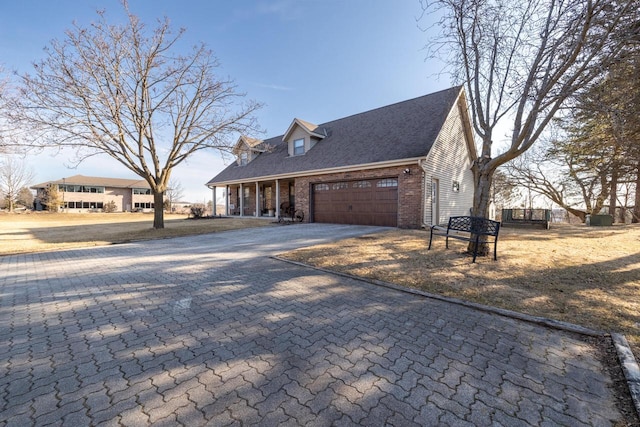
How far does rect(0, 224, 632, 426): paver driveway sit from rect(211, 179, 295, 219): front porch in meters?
14.6

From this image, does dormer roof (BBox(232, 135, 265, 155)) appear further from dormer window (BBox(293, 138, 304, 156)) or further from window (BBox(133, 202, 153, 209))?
window (BBox(133, 202, 153, 209))

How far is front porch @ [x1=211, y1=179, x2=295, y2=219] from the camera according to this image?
19.7 meters

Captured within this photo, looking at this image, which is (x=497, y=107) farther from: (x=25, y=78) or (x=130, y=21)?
(x=25, y=78)

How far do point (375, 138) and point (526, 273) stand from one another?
37.1 ft

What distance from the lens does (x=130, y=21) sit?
12.1 m

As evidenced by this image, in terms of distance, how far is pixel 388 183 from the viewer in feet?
43.3

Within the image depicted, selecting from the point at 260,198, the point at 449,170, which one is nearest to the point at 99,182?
the point at 260,198

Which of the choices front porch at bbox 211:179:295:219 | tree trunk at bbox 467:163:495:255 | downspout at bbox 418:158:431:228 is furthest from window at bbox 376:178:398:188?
front porch at bbox 211:179:295:219

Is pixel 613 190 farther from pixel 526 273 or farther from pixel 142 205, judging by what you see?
pixel 142 205

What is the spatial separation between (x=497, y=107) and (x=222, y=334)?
877cm

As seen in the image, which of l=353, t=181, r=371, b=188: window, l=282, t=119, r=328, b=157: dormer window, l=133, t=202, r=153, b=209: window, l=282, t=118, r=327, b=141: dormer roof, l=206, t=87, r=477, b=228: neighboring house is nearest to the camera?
l=206, t=87, r=477, b=228: neighboring house

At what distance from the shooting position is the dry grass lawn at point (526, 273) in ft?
12.1

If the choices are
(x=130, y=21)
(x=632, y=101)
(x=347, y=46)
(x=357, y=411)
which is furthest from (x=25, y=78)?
(x=632, y=101)

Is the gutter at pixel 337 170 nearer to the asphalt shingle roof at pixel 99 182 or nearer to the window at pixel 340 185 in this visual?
the window at pixel 340 185
